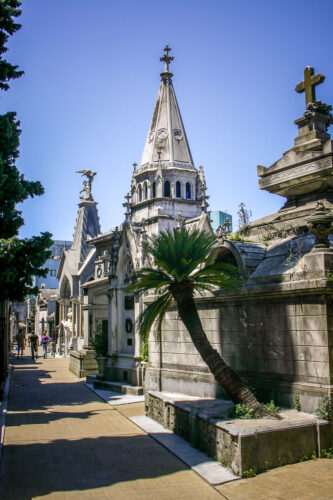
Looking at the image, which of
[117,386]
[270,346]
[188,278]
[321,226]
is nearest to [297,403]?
[270,346]

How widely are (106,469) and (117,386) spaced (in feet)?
27.2

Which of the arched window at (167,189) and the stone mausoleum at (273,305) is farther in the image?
the arched window at (167,189)

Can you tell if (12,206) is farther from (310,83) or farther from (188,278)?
(310,83)

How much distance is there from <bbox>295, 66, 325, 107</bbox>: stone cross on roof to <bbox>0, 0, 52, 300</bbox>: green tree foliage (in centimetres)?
716

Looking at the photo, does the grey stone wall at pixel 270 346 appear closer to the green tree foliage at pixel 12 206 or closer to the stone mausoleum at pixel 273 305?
the stone mausoleum at pixel 273 305

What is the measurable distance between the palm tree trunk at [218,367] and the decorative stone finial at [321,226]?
267 centimetres

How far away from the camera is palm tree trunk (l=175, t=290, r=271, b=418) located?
8328 mm

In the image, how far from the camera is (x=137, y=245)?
1658 cm

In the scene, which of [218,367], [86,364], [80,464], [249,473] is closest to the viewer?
[249,473]

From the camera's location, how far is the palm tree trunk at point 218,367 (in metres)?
8.33

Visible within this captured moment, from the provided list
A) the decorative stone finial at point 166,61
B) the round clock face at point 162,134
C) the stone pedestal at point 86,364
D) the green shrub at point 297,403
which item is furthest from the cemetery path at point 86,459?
the decorative stone finial at point 166,61

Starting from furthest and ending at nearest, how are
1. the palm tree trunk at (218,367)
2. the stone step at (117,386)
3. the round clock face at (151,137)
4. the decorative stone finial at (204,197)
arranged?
→ the round clock face at (151,137), the decorative stone finial at (204,197), the stone step at (117,386), the palm tree trunk at (218,367)

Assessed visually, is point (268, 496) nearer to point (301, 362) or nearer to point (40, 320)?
point (301, 362)

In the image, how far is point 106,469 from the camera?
308 inches
